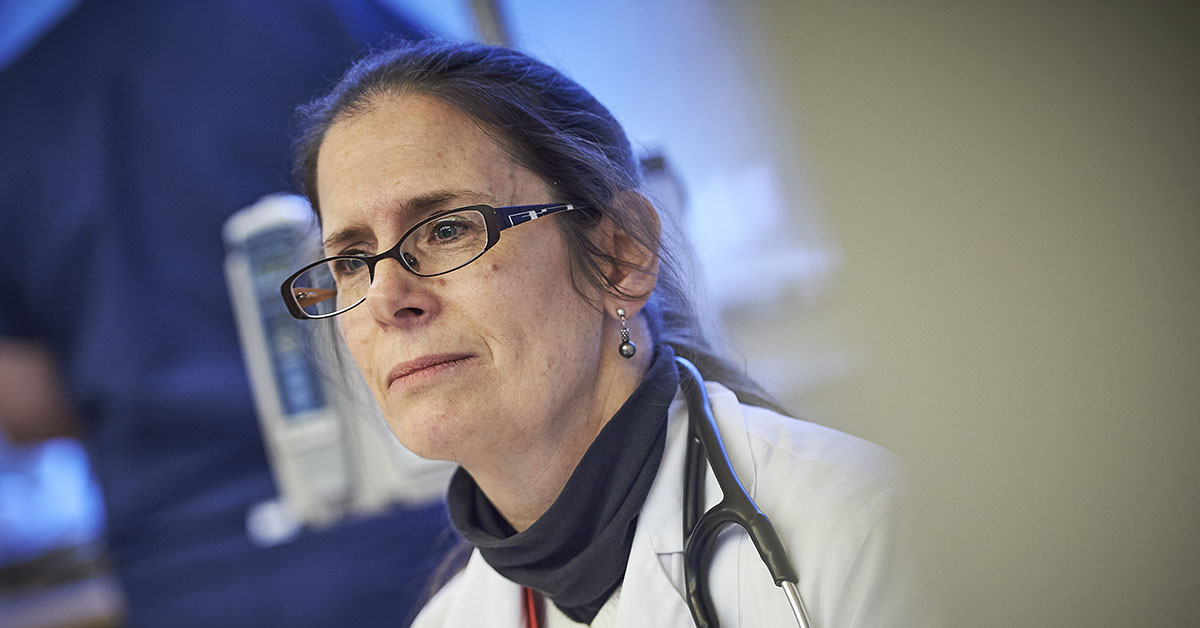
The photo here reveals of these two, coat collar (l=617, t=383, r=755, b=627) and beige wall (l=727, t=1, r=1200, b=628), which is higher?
beige wall (l=727, t=1, r=1200, b=628)

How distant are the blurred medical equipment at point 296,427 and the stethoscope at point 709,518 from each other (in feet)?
2.56

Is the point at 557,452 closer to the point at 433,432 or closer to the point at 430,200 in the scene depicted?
the point at 433,432

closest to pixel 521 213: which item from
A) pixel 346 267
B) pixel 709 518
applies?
pixel 346 267

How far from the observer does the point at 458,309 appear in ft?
2.52

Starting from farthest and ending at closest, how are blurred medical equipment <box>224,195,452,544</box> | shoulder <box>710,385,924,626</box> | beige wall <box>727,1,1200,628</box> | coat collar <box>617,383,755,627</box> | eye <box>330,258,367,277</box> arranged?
blurred medical equipment <box>224,195,452,544</box> → eye <box>330,258,367,277</box> → coat collar <box>617,383,755,627</box> → shoulder <box>710,385,924,626</box> → beige wall <box>727,1,1200,628</box>

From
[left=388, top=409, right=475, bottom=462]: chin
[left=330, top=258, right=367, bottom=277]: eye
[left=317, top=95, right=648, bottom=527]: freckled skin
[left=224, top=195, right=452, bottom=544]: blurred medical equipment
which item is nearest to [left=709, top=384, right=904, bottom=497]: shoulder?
[left=317, top=95, right=648, bottom=527]: freckled skin

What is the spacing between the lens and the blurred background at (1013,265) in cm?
19

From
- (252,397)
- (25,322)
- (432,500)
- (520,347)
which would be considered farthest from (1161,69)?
(25,322)

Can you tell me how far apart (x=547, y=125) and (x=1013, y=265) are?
69 cm

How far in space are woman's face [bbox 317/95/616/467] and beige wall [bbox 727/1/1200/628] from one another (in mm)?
573

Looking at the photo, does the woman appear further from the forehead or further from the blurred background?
the blurred background

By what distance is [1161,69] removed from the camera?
20 centimetres

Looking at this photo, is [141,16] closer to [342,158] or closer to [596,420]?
[342,158]

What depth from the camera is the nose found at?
76 centimetres
